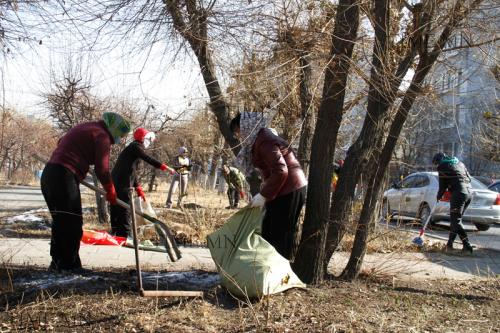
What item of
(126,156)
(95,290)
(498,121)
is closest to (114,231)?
(126,156)

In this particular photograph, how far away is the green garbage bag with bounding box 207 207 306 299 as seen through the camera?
416 cm

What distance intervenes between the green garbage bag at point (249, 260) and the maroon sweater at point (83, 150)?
1.29m

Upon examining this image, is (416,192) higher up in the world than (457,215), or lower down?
higher up

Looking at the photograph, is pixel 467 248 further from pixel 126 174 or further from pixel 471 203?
pixel 126 174

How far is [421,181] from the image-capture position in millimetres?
13938

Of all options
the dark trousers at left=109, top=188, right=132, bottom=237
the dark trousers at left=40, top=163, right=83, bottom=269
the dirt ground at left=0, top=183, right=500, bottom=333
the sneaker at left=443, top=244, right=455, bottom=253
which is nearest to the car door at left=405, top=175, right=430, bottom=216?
the sneaker at left=443, top=244, right=455, bottom=253

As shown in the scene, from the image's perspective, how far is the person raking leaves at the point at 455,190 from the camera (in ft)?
27.4

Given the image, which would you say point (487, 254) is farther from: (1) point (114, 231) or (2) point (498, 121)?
(2) point (498, 121)

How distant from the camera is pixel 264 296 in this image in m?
4.16

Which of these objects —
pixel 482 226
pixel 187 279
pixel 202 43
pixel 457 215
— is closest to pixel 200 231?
pixel 187 279

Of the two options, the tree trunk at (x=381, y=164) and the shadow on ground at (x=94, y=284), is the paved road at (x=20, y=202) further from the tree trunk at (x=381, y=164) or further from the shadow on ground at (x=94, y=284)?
the tree trunk at (x=381, y=164)

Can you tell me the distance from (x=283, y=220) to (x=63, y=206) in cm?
205

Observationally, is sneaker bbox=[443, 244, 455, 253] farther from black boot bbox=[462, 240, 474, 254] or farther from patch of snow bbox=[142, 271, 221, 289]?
patch of snow bbox=[142, 271, 221, 289]

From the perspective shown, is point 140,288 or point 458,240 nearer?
point 140,288
